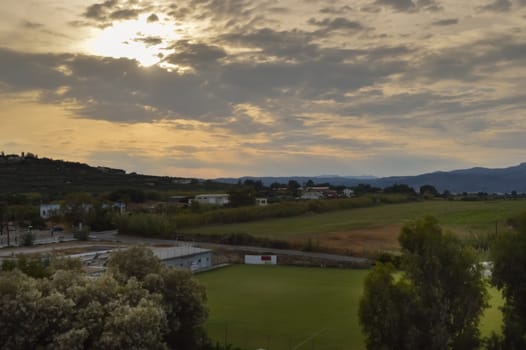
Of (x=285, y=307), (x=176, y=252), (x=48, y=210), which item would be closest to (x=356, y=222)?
(x=176, y=252)

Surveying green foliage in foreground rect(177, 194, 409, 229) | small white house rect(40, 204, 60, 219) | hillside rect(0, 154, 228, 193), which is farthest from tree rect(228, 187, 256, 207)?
hillside rect(0, 154, 228, 193)

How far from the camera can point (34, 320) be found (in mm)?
15672

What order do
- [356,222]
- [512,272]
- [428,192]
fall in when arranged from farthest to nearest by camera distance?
[428,192], [356,222], [512,272]

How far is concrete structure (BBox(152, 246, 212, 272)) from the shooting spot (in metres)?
42.0

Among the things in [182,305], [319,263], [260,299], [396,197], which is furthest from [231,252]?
[396,197]

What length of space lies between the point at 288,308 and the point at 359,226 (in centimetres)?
4307

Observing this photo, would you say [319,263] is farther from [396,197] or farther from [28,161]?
[28,161]

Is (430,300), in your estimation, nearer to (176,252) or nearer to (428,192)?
(176,252)

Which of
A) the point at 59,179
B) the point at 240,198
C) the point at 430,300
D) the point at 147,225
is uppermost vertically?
the point at 59,179

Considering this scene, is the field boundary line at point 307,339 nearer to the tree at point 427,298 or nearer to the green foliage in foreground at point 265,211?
the tree at point 427,298

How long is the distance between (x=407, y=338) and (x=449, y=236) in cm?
365

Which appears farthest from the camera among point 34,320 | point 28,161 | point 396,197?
point 28,161

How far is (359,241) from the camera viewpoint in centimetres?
5988

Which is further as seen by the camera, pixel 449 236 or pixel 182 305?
pixel 182 305
